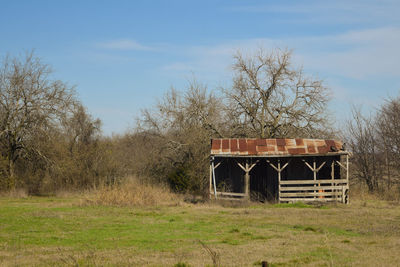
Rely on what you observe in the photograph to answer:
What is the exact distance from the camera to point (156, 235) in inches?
555

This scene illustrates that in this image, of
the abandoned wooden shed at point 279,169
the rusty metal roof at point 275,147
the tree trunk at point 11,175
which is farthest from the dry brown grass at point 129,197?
the tree trunk at point 11,175

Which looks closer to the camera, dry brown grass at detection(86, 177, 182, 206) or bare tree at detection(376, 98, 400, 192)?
dry brown grass at detection(86, 177, 182, 206)

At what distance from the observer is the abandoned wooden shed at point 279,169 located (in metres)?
24.3

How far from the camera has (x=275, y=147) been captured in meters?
25.2

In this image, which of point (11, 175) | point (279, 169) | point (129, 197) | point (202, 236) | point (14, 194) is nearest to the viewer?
point (202, 236)

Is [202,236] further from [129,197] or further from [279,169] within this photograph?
[279,169]

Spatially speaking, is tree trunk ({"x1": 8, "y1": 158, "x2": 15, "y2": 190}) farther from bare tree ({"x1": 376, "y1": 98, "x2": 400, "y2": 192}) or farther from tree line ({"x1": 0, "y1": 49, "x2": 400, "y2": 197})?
bare tree ({"x1": 376, "y1": 98, "x2": 400, "y2": 192})

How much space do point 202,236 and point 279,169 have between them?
36.9ft

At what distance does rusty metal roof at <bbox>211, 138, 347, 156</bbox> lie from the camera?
80.1 ft

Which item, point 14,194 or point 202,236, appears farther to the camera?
point 14,194

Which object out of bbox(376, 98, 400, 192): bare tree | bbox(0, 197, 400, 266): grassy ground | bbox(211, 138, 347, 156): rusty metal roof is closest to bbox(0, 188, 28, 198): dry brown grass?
bbox(0, 197, 400, 266): grassy ground

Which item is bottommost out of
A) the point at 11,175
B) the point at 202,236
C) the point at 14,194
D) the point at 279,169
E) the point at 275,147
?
the point at 202,236

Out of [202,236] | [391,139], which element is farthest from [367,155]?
[202,236]

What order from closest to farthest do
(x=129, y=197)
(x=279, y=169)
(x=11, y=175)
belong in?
(x=129, y=197)
(x=279, y=169)
(x=11, y=175)
